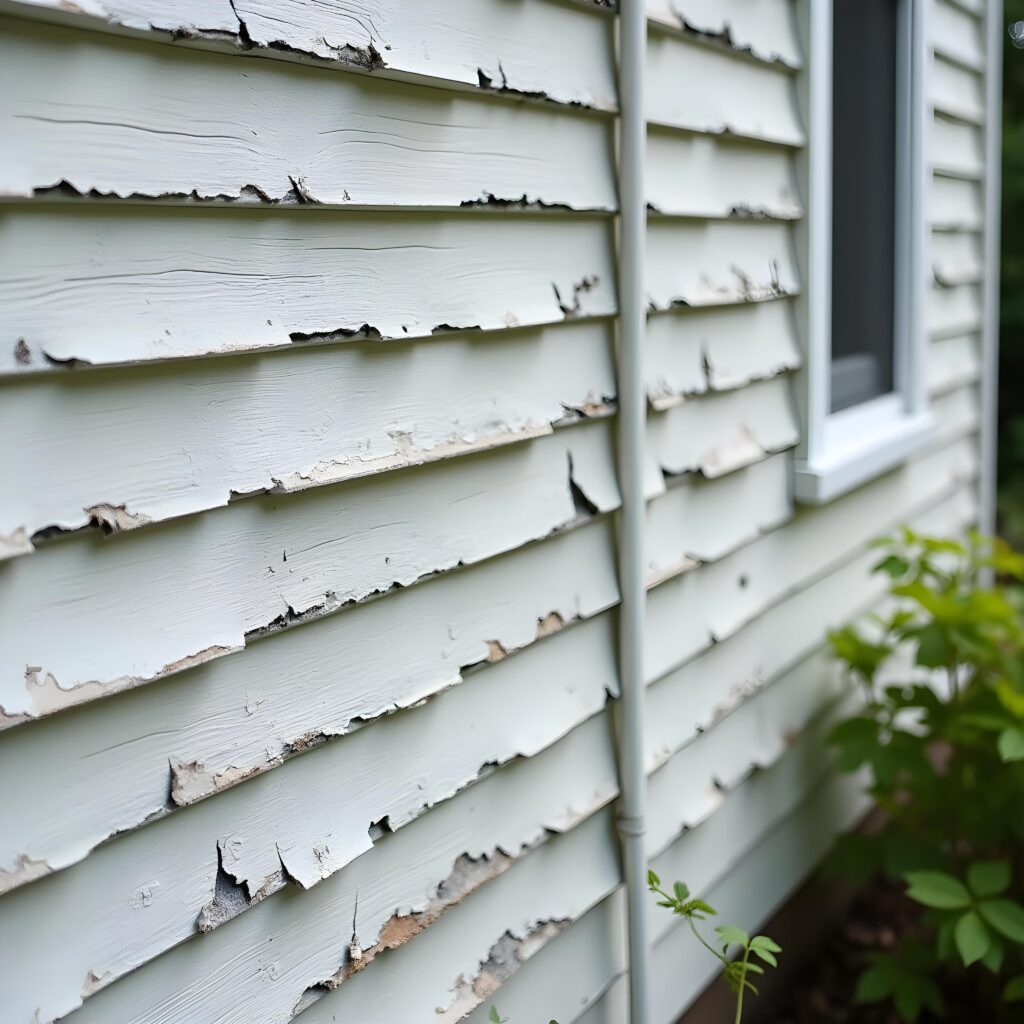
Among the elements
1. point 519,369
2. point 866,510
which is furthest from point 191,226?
point 866,510

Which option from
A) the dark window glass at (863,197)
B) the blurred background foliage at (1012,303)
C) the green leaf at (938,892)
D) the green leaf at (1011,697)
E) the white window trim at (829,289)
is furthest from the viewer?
the blurred background foliage at (1012,303)

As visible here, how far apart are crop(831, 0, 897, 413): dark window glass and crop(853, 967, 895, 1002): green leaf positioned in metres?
1.34

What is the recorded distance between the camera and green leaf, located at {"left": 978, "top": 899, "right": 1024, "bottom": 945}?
1907 millimetres

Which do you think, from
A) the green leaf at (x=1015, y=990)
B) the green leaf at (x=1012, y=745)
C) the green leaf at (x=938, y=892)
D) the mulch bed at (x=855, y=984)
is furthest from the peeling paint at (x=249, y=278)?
the mulch bed at (x=855, y=984)

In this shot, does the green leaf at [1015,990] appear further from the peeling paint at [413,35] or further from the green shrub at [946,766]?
the peeling paint at [413,35]

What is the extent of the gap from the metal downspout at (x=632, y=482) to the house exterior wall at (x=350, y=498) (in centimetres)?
3

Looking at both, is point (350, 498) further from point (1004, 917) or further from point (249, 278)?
point (1004, 917)

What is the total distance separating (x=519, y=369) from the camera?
5.20ft

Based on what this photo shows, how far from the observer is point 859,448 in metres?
2.70

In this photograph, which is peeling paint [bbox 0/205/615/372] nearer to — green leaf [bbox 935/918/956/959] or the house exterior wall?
the house exterior wall

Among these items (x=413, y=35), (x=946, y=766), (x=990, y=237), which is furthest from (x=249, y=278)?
(x=990, y=237)

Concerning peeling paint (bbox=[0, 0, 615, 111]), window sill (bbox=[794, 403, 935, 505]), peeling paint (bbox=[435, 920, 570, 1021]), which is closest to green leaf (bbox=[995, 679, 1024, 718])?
window sill (bbox=[794, 403, 935, 505])

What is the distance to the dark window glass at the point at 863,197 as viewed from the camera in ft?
9.54

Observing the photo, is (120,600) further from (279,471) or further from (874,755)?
(874,755)
